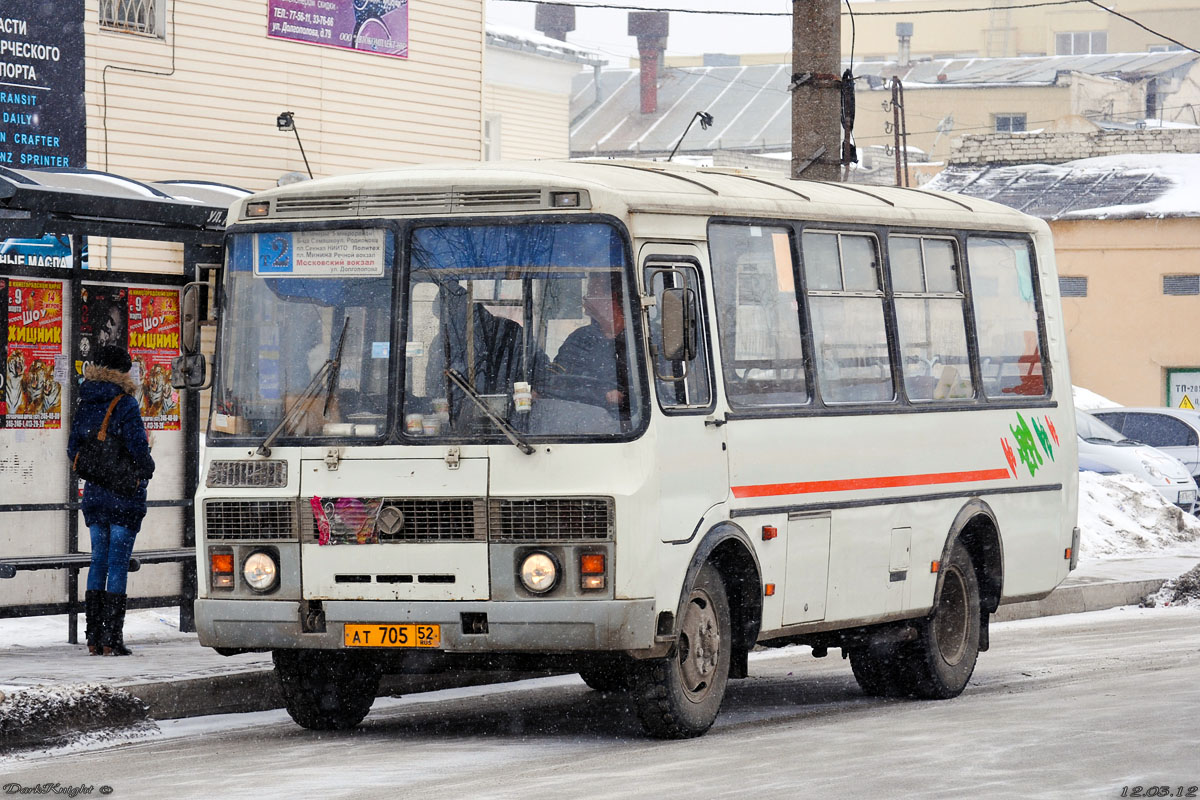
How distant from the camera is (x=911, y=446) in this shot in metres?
11.4

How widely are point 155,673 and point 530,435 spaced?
303cm

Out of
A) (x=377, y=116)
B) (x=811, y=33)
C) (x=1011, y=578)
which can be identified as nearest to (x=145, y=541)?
(x=1011, y=578)

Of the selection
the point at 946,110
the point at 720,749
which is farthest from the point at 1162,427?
the point at 946,110

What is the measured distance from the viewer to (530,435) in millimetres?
9086

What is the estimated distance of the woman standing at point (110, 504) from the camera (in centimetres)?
1188

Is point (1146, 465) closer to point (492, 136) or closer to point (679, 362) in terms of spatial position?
point (492, 136)

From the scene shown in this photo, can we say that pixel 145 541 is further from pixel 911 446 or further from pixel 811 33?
pixel 811 33

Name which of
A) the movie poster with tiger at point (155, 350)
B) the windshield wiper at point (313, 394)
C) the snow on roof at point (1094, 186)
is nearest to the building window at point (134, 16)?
the movie poster with tiger at point (155, 350)

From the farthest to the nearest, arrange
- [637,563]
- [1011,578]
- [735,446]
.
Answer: [1011,578] → [735,446] → [637,563]

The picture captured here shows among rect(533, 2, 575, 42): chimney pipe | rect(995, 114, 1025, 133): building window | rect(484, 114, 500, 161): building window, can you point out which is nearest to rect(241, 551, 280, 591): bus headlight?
rect(484, 114, 500, 161): building window

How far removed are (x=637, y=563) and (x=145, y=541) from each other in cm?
525

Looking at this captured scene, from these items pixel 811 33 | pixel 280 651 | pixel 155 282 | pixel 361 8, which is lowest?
pixel 280 651

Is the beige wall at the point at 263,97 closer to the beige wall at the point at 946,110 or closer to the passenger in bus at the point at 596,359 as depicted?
the passenger in bus at the point at 596,359

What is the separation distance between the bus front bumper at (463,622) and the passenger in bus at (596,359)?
3.03 feet
